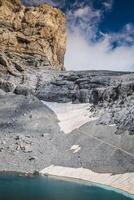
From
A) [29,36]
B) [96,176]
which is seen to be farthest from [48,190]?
[29,36]

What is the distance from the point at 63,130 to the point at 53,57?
61202 mm

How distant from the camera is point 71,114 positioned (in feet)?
312

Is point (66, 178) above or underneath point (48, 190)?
underneath

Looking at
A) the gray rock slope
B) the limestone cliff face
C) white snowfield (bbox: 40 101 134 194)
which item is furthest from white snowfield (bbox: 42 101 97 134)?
the limestone cliff face

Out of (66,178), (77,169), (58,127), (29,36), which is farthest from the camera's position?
(29,36)

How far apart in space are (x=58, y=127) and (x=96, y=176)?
24157 millimetres

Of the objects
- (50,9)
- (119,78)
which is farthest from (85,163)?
(50,9)

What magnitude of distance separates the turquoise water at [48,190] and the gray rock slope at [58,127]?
6533 millimetres

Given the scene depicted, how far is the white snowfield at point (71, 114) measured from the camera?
8719cm

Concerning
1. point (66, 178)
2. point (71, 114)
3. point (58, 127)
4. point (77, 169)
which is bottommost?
point (66, 178)

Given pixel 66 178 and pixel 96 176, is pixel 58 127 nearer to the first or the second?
pixel 66 178

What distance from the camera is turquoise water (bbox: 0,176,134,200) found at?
48.7m

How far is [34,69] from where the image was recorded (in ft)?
400

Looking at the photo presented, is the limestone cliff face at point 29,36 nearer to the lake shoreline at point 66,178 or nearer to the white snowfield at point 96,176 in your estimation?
the white snowfield at point 96,176
